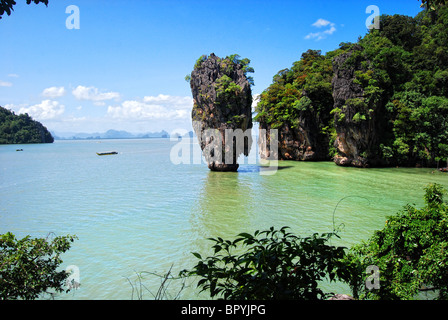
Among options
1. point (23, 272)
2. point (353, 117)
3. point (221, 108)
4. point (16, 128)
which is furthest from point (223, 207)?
point (16, 128)

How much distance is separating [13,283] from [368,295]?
16.9 feet

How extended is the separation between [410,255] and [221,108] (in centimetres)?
2016

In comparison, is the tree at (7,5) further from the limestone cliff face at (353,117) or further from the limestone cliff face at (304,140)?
the limestone cliff face at (304,140)

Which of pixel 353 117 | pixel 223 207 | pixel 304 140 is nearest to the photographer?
pixel 223 207

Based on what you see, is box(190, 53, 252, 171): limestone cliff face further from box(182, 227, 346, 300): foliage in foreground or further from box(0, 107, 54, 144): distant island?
box(0, 107, 54, 144): distant island

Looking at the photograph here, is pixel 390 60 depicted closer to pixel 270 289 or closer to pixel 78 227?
pixel 78 227

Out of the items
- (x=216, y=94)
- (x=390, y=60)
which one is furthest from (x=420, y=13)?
(x=216, y=94)

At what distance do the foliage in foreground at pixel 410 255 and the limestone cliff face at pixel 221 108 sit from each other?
763 inches

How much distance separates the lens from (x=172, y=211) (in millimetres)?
13734

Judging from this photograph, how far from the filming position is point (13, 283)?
12.3 feet

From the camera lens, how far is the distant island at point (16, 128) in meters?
85.4

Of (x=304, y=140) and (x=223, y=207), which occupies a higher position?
(x=304, y=140)

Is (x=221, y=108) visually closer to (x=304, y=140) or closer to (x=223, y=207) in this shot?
(x=223, y=207)

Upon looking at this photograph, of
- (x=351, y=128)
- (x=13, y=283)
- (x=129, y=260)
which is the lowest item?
(x=129, y=260)
